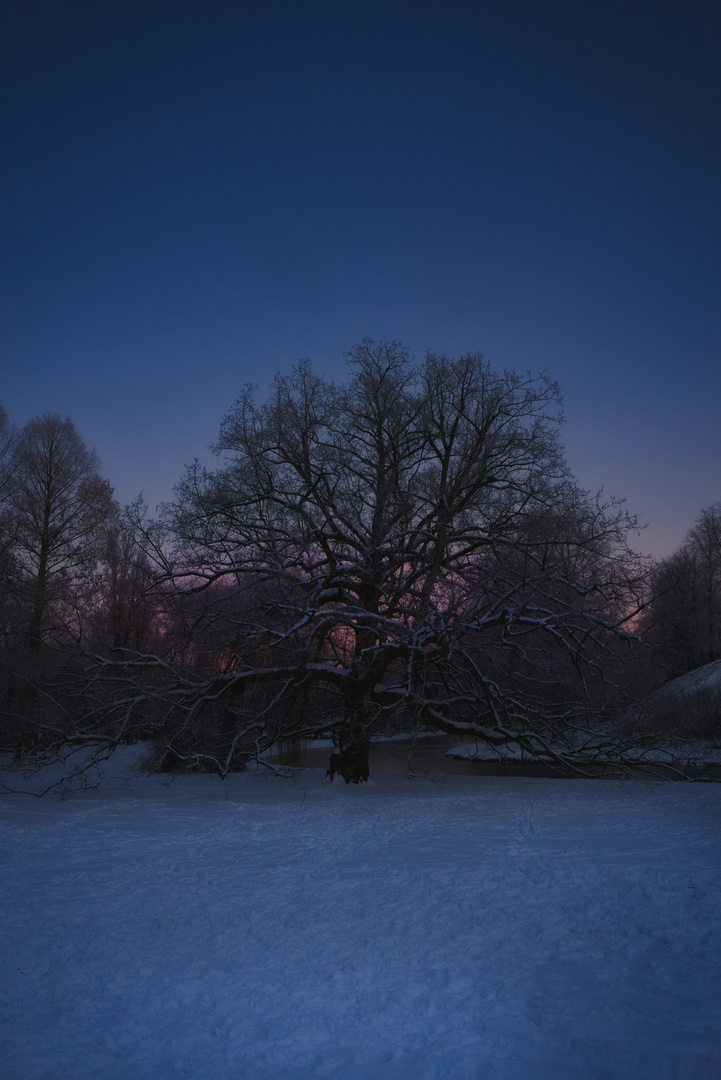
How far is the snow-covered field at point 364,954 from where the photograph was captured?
328 centimetres

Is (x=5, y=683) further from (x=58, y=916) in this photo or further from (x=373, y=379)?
(x=58, y=916)

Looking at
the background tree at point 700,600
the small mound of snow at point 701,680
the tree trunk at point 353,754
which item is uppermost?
the background tree at point 700,600

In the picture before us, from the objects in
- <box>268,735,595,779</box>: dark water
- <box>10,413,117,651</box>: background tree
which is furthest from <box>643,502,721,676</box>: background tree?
<box>10,413,117,651</box>: background tree

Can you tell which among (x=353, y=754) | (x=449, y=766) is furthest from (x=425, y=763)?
(x=353, y=754)

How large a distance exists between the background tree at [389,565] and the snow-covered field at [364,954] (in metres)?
5.16

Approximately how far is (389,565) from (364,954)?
9.66m

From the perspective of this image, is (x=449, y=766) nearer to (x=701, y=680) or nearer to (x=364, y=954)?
(x=701, y=680)

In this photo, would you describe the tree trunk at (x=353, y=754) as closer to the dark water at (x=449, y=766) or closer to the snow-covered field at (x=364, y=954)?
the dark water at (x=449, y=766)

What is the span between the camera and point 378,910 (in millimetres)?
5098

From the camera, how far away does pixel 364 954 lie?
14.2 ft

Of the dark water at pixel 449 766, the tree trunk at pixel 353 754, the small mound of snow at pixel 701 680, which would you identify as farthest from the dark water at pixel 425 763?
the small mound of snow at pixel 701 680

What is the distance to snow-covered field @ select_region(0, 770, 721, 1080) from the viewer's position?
328 centimetres

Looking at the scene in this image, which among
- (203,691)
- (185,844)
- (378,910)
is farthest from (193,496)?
(378,910)

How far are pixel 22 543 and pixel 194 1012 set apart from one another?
19.3 meters
